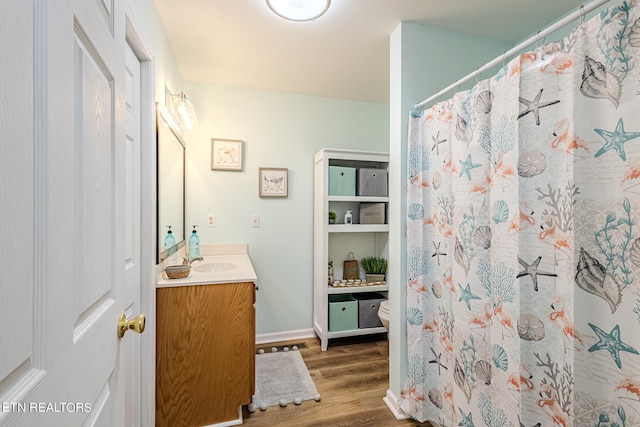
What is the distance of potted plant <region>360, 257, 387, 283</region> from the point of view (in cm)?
279

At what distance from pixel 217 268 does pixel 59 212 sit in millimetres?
1838

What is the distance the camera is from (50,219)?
45cm

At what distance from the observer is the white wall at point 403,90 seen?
1.74 metres

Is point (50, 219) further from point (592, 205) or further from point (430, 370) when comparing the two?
point (430, 370)

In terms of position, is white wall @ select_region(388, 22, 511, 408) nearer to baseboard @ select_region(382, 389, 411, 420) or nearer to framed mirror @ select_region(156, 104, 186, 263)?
baseboard @ select_region(382, 389, 411, 420)

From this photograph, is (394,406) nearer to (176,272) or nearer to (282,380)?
(282,380)

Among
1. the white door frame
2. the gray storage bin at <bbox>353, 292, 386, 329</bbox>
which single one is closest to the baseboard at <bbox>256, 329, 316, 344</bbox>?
the gray storage bin at <bbox>353, 292, 386, 329</bbox>

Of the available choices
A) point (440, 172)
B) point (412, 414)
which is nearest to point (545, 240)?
point (440, 172)

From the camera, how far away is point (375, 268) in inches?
111


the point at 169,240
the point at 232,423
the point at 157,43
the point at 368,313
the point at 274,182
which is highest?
the point at 157,43

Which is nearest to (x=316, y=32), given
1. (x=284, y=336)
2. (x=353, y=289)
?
(x=353, y=289)

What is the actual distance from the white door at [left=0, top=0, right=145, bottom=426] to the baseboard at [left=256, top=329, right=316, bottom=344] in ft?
6.63

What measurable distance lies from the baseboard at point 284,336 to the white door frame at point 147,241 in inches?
48.2

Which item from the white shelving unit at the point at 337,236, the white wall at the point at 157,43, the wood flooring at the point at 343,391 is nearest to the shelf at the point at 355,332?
the white shelving unit at the point at 337,236
